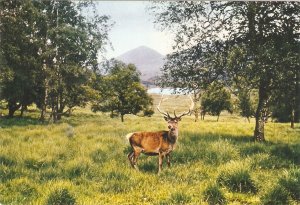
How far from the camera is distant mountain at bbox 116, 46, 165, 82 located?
9.20 m

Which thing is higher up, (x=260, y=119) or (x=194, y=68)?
(x=194, y=68)

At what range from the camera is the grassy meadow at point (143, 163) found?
291 inches

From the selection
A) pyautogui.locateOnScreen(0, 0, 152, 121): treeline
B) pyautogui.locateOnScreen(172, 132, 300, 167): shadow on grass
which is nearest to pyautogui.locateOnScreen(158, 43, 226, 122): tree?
pyautogui.locateOnScreen(172, 132, 300, 167): shadow on grass

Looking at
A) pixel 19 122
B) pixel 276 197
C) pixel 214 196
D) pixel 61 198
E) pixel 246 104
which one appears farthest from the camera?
pixel 246 104

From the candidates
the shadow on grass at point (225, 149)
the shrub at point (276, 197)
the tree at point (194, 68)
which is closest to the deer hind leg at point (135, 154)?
the shadow on grass at point (225, 149)

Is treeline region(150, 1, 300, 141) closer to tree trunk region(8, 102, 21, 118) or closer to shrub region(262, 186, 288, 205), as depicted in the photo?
shrub region(262, 186, 288, 205)

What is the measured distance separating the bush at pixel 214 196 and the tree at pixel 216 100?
9.68ft

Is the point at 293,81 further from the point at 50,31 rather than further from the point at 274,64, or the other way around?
the point at 50,31

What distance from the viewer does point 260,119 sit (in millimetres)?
10672

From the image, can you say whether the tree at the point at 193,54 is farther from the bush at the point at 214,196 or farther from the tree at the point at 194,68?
the bush at the point at 214,196

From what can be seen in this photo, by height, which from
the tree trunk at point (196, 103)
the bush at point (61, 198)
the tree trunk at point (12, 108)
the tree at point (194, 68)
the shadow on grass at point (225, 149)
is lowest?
the bush at point (61, 198)

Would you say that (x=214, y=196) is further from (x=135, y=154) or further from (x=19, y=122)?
(x=19, y=122)

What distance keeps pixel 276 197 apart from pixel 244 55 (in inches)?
171

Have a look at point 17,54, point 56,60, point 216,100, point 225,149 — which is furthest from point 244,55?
point 17,54
